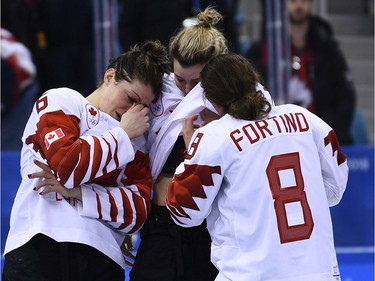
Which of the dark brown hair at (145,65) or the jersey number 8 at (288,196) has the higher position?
the dark brown hair at (145,65)

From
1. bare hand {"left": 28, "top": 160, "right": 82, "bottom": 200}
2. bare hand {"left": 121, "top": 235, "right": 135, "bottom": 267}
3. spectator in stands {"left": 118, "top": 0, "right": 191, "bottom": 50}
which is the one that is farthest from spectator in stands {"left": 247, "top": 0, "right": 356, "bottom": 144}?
bare hand {"left": 28, "top": 160, "right": 82, "bottom": 200}

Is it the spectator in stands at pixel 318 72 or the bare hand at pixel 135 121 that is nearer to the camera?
the bare hand at pixel 135 121

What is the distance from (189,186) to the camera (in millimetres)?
3254

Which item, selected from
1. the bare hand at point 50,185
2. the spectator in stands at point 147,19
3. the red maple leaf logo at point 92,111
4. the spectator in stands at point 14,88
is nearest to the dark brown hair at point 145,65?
the red maple leaf logo at point 92,111

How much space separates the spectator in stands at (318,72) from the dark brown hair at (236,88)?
4.34 m

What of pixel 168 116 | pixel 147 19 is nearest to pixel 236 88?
A: pixel 168 116

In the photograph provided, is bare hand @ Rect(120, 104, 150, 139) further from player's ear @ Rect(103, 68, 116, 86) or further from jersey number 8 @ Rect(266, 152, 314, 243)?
jersey number 8 @ Rect(266, 152, 314, 243)

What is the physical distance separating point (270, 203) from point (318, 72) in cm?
494

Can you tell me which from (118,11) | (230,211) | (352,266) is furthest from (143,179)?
(118,11)

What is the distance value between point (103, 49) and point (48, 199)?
3889mm

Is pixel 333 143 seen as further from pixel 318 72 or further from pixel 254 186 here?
pixel 318 72

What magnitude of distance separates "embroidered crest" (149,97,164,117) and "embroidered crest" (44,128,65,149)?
420mm

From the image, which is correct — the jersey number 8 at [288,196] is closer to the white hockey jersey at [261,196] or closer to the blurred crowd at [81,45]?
the white hockey jersey at [261,196]

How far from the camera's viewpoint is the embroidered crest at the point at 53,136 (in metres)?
3.41
